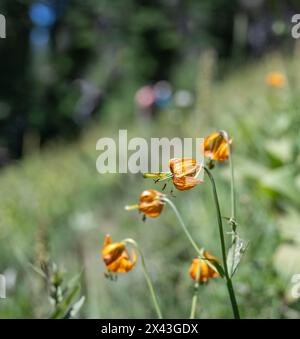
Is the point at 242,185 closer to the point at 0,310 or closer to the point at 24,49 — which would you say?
the point at 0,310

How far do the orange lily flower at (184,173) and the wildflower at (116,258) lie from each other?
0.19 meters

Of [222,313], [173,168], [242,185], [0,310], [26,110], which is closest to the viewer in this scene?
[173,168]

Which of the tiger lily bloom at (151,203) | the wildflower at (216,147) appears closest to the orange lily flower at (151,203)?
the tiger lily bloom at (151,203)

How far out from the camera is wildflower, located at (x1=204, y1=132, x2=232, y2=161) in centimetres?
81

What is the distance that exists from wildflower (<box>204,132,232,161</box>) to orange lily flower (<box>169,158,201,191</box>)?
10cm

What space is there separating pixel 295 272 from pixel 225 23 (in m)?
13.3

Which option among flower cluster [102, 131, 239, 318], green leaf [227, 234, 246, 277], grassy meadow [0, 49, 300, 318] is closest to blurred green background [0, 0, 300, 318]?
grassy meadow [0, 49, 300, 318]

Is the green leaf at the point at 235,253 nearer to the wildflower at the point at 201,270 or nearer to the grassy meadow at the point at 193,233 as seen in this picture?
the wildflower at the point at 201,270

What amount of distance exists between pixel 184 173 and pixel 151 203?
116 millimetres

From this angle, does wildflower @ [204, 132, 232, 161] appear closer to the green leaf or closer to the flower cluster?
the flower cluster

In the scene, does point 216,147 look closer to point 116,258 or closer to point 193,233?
point 116,258

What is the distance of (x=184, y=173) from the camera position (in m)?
0.70

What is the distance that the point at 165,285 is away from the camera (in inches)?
59.8
